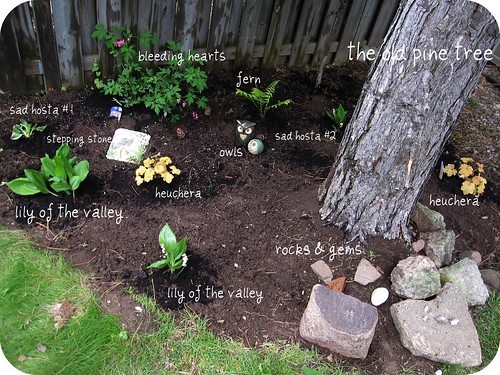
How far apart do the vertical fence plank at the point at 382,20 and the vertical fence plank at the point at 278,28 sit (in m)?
0.94

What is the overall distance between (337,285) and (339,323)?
0.32 metres

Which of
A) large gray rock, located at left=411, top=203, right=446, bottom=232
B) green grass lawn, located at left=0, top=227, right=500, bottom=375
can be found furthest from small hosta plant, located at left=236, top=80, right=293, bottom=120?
green grass lawn, located at left=0, top=227, right=500, bottom=375

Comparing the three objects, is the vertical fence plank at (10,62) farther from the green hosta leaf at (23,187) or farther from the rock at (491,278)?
the rock at (491,278)

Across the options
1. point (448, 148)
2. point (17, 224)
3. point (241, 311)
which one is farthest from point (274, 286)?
point (448, 148)

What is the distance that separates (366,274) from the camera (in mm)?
3273

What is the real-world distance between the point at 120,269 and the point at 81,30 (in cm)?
191

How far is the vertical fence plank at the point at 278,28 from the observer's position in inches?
171

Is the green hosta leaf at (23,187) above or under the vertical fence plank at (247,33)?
under

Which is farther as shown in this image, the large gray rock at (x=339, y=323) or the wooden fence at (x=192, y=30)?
the wooden fence at (x=192, y=30)

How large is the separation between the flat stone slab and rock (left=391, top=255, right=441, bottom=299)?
6.66 feet

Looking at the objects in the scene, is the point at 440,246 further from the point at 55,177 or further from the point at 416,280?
the point at 55,177

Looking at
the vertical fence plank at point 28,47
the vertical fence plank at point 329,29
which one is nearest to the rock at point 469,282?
the vertical fence plank at point 329,29

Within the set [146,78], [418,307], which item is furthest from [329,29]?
[418,307]

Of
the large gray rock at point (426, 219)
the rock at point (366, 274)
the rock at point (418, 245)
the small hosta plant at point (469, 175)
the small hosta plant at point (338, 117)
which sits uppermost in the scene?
the small hosta plant at point (338, 117)
